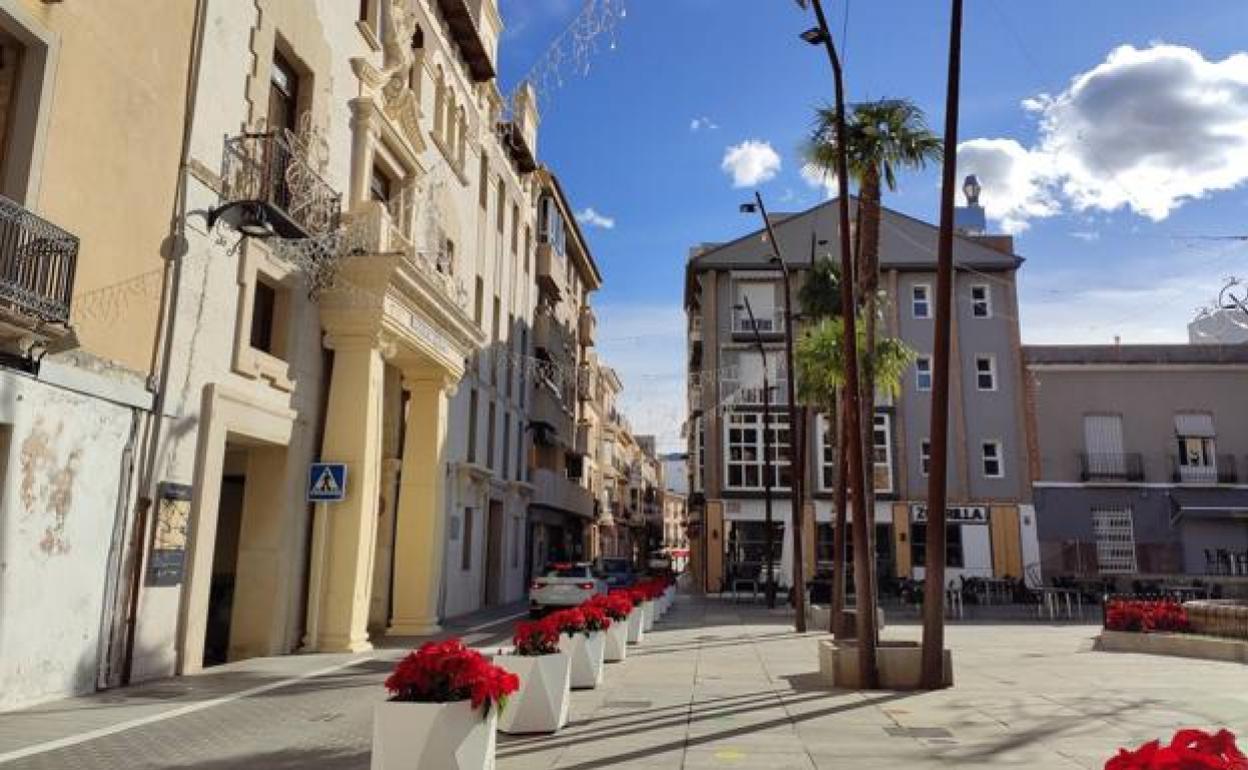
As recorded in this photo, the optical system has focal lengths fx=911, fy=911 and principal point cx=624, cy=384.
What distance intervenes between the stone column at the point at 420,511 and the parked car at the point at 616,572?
10.0 meters

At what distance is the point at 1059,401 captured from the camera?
40.2 meters

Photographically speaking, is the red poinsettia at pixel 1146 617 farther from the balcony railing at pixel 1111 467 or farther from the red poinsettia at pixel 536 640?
the balcony railing at pixel 1111 467

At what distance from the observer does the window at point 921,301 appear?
43000 millimetres

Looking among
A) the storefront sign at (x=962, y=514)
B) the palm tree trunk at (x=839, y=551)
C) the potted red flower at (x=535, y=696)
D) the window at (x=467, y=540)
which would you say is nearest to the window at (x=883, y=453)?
the storefront sign at (x=962, y=514)

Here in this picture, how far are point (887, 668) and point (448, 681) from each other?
23.1ft

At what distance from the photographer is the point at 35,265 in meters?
8.72

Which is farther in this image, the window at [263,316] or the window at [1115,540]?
the window at [1115,540]

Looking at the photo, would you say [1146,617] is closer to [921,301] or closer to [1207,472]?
[1207,472]

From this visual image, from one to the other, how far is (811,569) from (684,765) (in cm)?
3490

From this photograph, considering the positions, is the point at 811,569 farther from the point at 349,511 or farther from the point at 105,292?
the point at 105,292

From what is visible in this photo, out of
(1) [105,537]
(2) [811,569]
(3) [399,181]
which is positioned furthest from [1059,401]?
(1) [105,537]

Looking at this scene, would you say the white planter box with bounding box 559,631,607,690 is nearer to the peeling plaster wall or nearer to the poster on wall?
the poster on wall

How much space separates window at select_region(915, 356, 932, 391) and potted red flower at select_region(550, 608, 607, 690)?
3418cm

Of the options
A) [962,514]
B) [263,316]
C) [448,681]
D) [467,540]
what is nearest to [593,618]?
[448,681]
